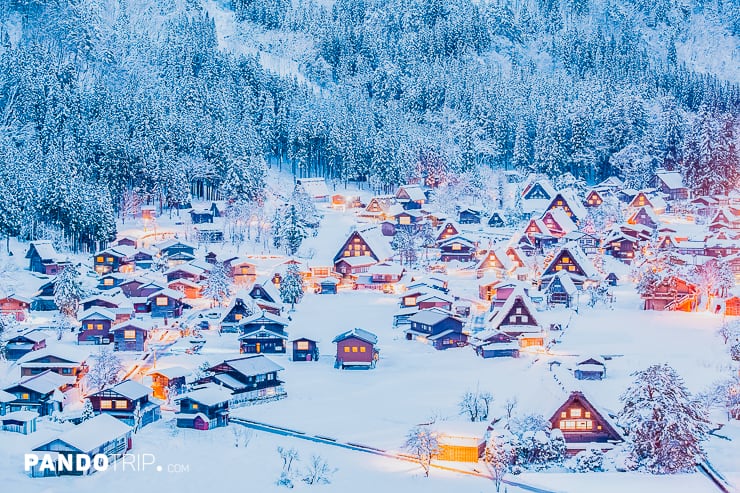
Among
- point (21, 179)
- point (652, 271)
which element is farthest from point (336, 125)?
point (652, 271)

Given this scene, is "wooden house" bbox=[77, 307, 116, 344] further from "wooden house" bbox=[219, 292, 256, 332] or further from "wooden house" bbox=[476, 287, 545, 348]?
"wooden house" bbox=[476, 287, 545, 348]

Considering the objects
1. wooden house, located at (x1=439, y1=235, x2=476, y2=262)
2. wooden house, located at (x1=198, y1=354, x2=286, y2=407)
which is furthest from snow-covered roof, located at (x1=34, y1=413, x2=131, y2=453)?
wooden house, located at (x1=439, y1=235, x2=476, y2=262)

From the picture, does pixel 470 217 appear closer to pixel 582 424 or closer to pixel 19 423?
pixel 582 424

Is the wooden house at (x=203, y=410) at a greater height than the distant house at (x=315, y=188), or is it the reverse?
the distant house at (x=315, y=188)

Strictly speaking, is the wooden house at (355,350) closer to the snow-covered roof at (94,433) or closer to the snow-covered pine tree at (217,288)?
the snow-covered roof at (94,433)

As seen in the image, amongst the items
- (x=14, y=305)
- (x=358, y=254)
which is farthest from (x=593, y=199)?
(x=14, y=305)

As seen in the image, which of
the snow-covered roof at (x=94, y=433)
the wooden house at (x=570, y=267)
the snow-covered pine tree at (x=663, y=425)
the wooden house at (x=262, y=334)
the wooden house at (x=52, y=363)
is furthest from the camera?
the wooden house at (x=570, y=267)

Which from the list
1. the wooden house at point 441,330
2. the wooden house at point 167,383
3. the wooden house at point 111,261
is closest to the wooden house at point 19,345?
the wooden house at point 167,383
